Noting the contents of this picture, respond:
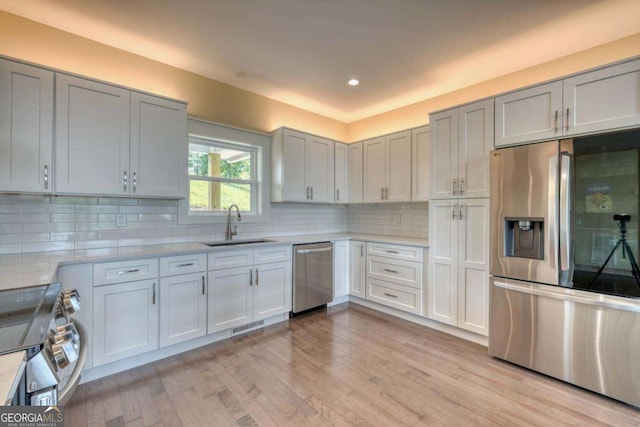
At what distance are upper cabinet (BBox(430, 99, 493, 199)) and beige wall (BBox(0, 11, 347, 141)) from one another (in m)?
2.06

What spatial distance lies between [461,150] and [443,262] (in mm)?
1145

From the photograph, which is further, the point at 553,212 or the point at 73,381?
the point at 553,212

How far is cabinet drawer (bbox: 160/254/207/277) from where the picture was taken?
2400 millimetres

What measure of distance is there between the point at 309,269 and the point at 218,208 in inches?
52.2

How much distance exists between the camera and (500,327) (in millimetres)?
2436

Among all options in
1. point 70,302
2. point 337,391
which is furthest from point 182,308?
point 337,391

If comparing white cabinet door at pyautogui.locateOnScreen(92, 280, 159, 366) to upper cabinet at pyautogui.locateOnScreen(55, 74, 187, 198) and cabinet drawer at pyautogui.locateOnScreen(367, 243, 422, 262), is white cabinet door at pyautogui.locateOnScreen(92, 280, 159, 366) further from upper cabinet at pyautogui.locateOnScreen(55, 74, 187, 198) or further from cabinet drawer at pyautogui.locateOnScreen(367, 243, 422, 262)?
cabinet drawer at pyautogui.locateOnScreen(367, 243, 422, 262)

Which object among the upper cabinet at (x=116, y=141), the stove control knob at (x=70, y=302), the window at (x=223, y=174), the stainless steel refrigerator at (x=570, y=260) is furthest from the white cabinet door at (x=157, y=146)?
the stainless steel refrigerator at (x=570, y=260)

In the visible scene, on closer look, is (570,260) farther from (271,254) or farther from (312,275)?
(271,254)

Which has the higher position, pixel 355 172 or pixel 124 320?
pixel 355 172

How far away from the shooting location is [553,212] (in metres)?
2.14

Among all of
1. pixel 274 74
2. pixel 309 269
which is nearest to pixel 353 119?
pixel 274 74

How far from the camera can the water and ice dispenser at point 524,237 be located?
2.24m

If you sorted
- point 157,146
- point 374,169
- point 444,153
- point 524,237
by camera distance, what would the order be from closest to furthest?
point 524,237 → point 157,146 → point 444,153 → point 374,169
